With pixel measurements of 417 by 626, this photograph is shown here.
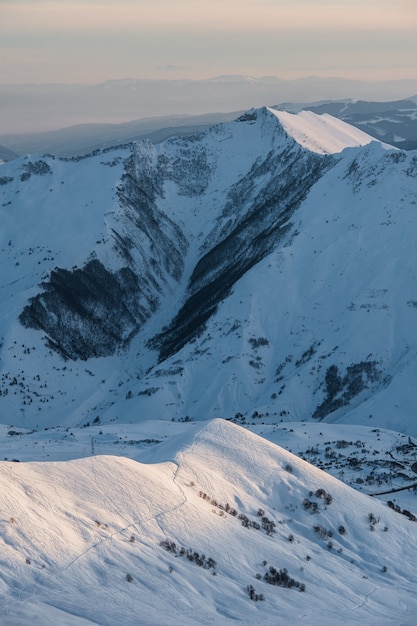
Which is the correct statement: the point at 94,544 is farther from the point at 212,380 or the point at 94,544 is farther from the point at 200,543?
the point at 212,380

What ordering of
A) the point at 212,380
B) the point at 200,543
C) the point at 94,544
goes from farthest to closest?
the point at 212,380 → the point at 200,543 → the point at 94,544

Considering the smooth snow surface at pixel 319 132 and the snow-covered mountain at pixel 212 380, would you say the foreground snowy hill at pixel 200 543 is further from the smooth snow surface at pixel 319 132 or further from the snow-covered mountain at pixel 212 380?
the smooth snow surface at pixel 319 132

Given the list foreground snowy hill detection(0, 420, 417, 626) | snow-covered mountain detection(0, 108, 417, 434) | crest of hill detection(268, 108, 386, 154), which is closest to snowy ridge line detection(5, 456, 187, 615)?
foreground snowy hill detection(0, 420, 417, 626)

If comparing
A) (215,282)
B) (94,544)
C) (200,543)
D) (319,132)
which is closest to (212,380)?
(215,282)

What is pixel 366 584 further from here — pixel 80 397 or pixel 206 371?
pixel 80 397

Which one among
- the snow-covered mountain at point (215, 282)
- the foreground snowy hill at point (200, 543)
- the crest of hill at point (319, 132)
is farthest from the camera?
the crest of hill at point (319, 132)

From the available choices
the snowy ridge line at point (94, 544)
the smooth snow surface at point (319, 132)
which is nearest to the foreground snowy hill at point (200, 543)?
the snowy ridge line at point (94, 544)
